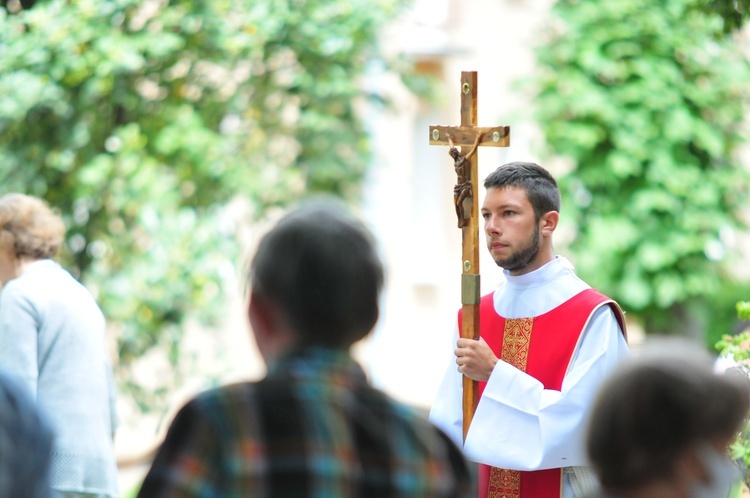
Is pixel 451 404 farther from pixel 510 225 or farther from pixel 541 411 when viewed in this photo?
pixel 510 225

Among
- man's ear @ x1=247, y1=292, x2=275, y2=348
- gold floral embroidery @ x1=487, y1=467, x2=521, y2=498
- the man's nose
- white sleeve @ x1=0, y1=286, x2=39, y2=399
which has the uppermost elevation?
the man's nose

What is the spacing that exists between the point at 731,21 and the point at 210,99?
4.36m

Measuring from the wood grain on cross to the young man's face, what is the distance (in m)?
0.08

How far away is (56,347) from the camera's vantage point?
4742mm

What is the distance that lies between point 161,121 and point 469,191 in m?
4.56

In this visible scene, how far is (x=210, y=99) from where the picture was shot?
330 inches

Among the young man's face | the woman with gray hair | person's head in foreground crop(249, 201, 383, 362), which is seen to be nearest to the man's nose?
the young man's face

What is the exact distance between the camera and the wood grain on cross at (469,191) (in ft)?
12.8

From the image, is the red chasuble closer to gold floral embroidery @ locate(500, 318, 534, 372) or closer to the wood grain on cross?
gold floral embroidery @ locate(500, 318, 534, 372)

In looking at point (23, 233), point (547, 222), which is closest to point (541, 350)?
point (547, 222)

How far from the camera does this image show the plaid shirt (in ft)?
6.88

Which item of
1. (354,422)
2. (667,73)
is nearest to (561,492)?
(354,422)

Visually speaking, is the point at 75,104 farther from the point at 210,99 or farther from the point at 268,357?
the point at 268,357

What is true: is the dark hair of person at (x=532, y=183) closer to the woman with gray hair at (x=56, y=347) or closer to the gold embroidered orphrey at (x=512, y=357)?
the gold embroidered orphrey at (x=512, y=357)
